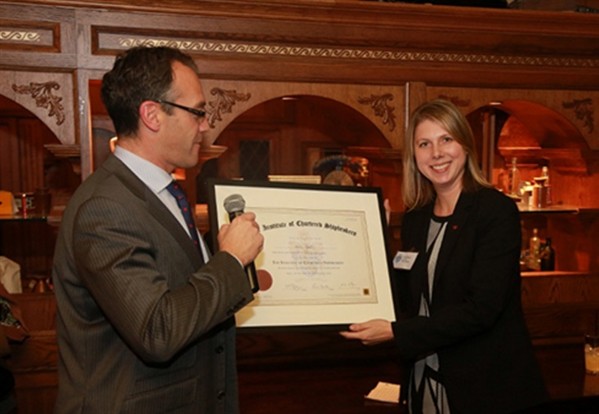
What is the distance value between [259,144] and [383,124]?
65 centimetres

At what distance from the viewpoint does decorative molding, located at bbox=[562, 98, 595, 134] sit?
99.7 inches

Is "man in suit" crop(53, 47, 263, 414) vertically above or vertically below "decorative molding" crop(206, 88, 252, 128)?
below

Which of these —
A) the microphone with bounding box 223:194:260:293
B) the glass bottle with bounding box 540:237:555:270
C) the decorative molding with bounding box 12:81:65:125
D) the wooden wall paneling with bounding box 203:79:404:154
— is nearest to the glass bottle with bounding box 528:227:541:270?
the glass bottle with bounding box 540:237:555:270

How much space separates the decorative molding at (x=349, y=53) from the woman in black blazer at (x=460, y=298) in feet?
1.77

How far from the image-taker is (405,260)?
185 cm

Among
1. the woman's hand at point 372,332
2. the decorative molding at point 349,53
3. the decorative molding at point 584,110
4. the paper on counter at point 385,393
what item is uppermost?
the decorative molding at point 349,53

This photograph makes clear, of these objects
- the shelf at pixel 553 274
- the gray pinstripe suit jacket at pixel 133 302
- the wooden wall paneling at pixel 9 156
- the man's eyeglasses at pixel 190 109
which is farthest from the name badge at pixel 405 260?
the wooden wall paneling at pixel 9 156

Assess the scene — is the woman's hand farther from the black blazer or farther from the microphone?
the microphone

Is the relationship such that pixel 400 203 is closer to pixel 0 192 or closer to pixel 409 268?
pixel 409 268

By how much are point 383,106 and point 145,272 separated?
4.66 ft

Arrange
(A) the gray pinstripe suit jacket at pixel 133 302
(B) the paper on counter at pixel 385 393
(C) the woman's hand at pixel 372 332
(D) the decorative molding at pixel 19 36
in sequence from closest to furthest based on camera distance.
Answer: (A) the gray pinstripe suit jacket at pixel 133 302 → (C) the woman's hand at pixel 372 332 → (D) the decorative molding at pixel 19 36 → (B) the paper on counter at pixel 385 393

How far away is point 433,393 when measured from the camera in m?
1.75

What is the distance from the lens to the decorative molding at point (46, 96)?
2.03 meters

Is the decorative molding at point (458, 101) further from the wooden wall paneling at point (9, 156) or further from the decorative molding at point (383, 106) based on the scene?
the wooden wall paneling at point (9, 156)
